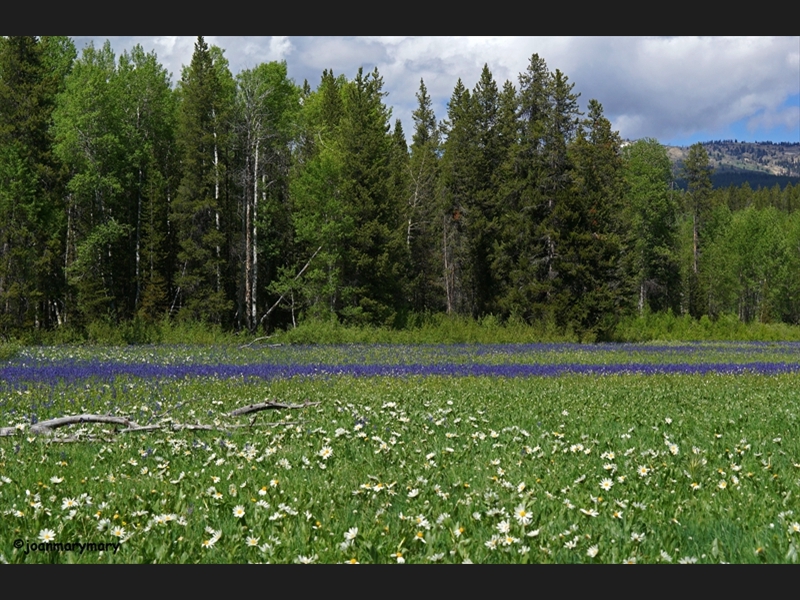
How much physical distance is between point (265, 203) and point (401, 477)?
33.8 meters

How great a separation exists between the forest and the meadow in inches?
901

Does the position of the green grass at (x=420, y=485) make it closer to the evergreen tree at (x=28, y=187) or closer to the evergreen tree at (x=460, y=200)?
the evergreen tree at (x=28, y=187)

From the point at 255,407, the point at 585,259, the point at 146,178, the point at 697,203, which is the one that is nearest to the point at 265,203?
the point at 146,178

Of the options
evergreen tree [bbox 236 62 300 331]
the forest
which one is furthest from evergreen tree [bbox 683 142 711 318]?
evergreen tree [bbox 236 62 300 331]

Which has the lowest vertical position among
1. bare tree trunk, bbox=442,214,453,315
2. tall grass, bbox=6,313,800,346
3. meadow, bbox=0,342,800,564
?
tall grass, bbox=6,313,800,346

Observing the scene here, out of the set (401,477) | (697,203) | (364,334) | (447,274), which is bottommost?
(364,334)

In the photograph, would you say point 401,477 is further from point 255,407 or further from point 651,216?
point 651,216

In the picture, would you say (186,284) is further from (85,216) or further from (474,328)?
(474,328)

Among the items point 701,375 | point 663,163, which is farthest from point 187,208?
point 663,163

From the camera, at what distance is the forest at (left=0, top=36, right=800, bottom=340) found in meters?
34.1

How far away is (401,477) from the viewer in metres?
6.35

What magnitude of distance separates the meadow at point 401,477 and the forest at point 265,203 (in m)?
22.9

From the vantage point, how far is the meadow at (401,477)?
461 cm

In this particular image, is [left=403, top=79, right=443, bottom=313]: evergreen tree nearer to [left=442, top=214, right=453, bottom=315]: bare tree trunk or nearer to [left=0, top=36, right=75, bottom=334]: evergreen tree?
[left=442, top=214, right=453, bottom=315]: bare tree trunk
